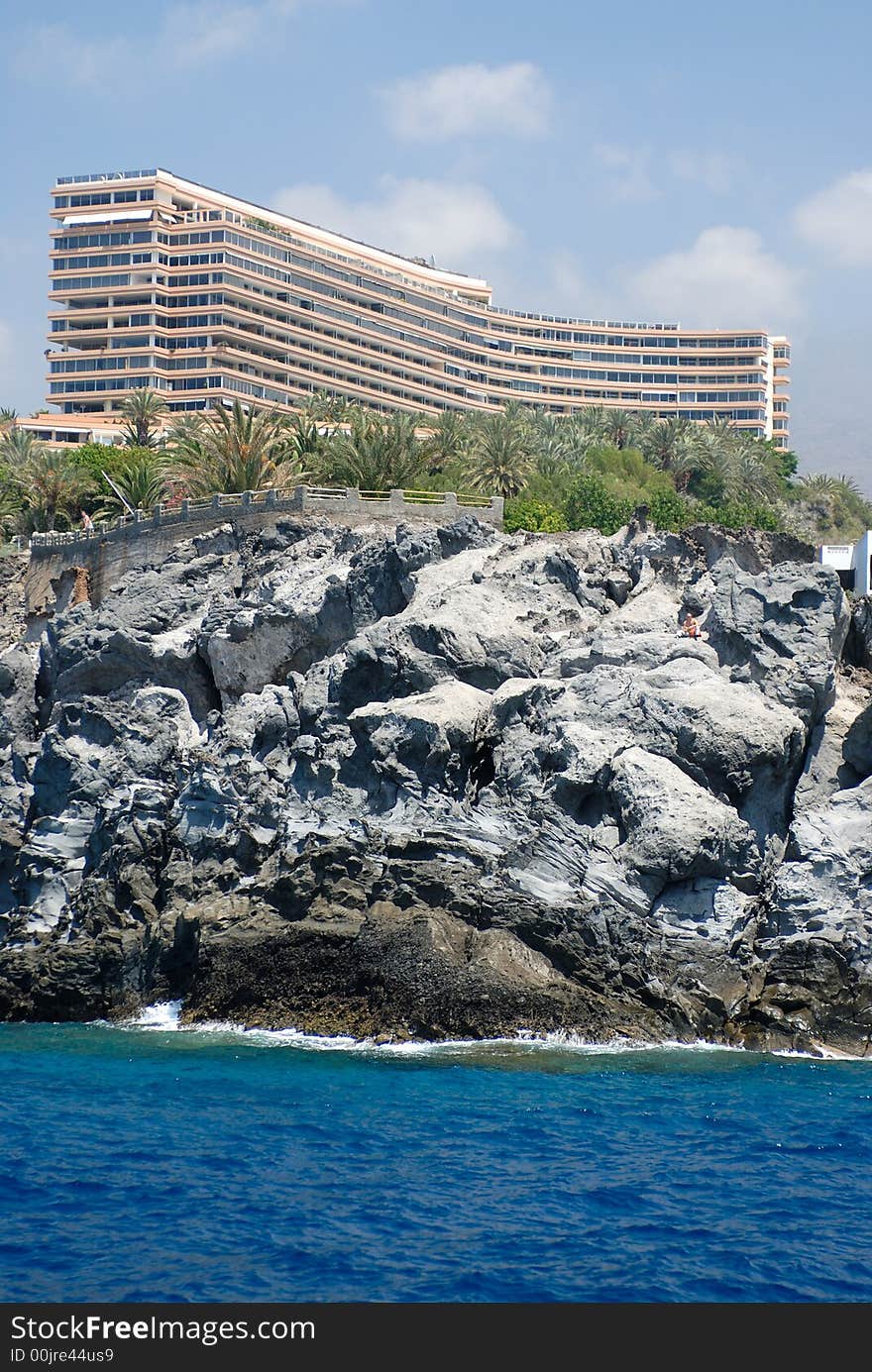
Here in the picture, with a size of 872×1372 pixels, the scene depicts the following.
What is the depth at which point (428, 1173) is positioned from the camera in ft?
84.0

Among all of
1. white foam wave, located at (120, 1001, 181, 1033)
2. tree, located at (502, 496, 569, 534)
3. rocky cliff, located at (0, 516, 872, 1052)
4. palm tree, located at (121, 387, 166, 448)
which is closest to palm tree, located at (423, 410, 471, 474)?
tree, located at (502, 496, 569, 534)

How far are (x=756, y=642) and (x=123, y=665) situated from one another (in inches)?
835

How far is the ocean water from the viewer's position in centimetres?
2059

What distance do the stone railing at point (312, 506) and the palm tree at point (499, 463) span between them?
36.6ft

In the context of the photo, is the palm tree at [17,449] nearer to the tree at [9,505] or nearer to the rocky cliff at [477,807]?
the tree at [9,505]

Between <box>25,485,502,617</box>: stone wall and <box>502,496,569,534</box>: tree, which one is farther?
<box>502,496,569,534</box>: tree

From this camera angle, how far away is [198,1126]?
1122 inches

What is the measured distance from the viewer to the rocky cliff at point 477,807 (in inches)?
1432

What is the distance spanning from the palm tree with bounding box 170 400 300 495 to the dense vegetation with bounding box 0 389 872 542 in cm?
7

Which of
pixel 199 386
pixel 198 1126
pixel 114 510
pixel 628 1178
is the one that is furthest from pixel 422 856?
pixel 199 386

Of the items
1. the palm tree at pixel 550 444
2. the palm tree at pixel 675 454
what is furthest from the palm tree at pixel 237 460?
the palm tree at pixel 675 454

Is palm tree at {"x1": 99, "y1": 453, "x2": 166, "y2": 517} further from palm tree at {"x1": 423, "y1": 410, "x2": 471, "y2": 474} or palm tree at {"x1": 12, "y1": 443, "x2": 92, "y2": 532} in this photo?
palm tree at {"x1": 423, "y1": 410, "x2": 471, "y2": 474}

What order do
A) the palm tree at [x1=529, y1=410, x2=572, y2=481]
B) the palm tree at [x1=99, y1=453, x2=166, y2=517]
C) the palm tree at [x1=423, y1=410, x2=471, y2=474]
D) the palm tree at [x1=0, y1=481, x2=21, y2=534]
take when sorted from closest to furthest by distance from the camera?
the palm tree at [x1=423, y1=410, x2=471, y2=474] < the palm tree at [x1=99, y1=453, x2=166, y2=517] < the palm tree at [x1=0, y1=481, x2=21, y2=534] < the palm tree at [x1=529, y1=410, x2=572, y2=481]

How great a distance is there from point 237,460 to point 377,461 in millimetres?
5520
